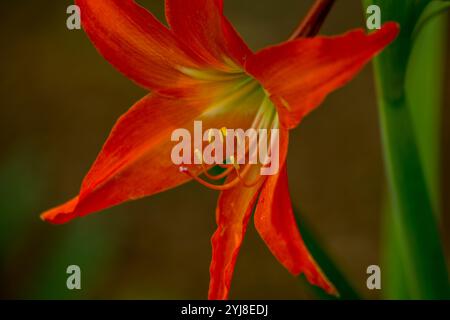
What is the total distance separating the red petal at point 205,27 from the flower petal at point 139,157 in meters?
0.06

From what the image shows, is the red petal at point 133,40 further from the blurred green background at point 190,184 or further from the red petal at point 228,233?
the blurred green background at point 190,184

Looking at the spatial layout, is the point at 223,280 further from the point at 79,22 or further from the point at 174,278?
the point at 174,278

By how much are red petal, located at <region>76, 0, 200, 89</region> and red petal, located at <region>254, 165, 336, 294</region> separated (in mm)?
120

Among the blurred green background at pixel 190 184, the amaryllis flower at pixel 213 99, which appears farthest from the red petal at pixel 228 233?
the blurred green background at pixel 190 184

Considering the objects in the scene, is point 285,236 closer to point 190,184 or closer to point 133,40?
point 133,40

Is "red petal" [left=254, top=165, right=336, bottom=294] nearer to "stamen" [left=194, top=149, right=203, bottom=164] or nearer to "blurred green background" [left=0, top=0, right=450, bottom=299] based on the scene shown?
"stamen" [left=194, top=149, right=203, bottom=164]

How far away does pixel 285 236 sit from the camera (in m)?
0.41

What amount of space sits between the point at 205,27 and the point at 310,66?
92 millimetres

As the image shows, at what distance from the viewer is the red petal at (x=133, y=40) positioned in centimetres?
45

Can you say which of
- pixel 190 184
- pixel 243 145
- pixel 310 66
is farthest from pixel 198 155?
pixel 190 184

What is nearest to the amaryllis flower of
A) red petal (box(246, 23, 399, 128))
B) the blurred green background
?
red petal (box(246, 23, 399, 128))

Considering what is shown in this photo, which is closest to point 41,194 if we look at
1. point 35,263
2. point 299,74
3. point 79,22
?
point 35,263
